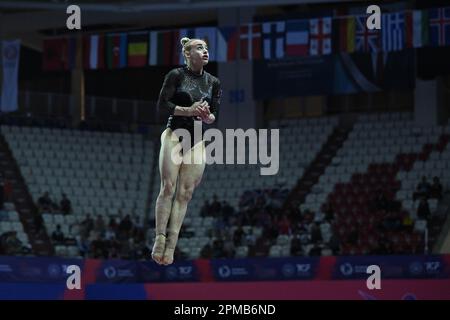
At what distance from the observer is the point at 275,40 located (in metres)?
30.9

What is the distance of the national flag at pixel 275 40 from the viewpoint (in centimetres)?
3084

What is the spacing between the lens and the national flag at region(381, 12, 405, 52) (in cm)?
2927

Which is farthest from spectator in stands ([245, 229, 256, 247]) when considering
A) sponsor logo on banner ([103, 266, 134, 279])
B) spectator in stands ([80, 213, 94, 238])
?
sponsor logo on banner ([103, 266, 134, 279])

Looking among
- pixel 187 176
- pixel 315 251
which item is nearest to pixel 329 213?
pixel 315 251

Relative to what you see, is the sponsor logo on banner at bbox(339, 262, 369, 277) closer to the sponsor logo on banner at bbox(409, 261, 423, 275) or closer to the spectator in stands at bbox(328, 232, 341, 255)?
the sponsor logo on banner at bbox(409, 261, 423, 275)

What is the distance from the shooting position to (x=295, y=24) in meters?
30.8

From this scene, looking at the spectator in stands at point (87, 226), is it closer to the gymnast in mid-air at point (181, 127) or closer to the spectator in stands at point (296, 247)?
the spectator in stands at point (296, 247)

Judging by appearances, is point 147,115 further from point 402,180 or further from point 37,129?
point 402,180

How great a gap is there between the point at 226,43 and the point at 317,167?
16.0ft

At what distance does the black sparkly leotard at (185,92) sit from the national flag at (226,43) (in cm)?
2025

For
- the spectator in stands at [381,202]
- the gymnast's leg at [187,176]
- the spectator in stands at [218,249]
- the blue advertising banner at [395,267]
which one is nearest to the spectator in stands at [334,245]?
the spectator in stands at [381,202]

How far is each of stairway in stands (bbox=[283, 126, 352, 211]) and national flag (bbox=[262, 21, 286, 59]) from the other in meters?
3.79

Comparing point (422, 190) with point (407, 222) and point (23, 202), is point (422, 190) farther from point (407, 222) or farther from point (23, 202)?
point (23, 202)
